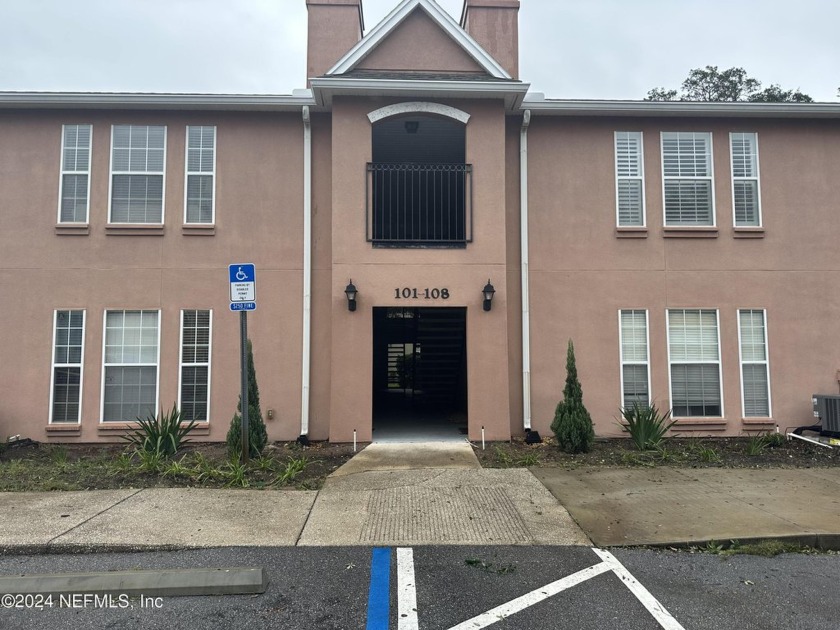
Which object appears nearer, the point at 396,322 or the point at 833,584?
the point at 833,584

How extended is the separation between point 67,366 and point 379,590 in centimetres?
777

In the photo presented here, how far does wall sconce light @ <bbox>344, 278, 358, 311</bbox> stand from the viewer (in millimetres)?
8727

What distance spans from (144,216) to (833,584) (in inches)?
403

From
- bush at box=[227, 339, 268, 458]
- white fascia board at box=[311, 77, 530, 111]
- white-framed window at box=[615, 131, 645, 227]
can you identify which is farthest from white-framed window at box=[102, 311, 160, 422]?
white-framed window at box=[615, 131, 645, 227]

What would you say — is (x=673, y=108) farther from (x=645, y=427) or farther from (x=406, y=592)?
(x=406, y=592)

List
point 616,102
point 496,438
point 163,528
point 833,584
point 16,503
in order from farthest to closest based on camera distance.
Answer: point 616,102
point 496,438
point 16,503
point 163,528
point 833,584

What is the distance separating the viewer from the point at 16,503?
5.77 m

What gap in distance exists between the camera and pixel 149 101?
356 inches

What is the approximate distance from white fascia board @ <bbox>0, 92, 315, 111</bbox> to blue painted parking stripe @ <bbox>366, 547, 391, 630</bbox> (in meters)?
7.49

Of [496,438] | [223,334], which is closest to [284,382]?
[223,334]

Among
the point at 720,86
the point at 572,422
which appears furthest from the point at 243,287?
the point at 720,86

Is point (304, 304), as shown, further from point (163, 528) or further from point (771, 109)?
point (771, 109)

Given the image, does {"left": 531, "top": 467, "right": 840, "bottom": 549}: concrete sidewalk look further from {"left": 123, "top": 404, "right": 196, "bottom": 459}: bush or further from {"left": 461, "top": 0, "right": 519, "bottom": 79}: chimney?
{"left": 461, "top": 0, "right": 519, "bottom": 79}: chimney

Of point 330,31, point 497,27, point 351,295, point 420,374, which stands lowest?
point 420,374
